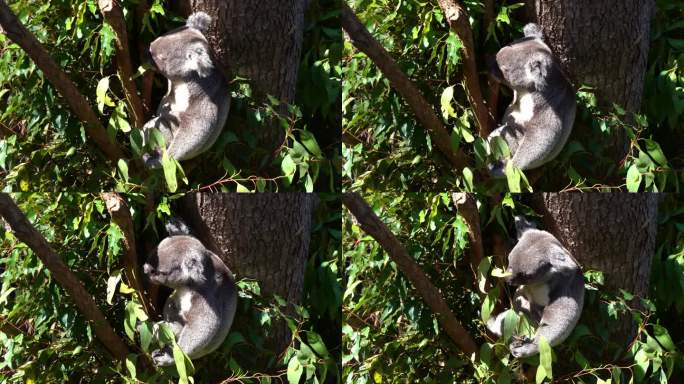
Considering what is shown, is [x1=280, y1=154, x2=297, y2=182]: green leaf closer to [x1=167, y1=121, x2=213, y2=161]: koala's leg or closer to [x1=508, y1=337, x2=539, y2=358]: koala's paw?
[x1=167, y1=121, x2=213, y2=161]: koala's leg

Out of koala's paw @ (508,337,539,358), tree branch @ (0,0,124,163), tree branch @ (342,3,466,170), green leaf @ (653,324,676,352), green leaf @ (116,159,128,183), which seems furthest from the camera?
green leaf @ (653,324,676,352)

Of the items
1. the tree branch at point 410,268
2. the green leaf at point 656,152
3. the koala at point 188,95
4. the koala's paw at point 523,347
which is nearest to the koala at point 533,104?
the green leaf at point 656,152

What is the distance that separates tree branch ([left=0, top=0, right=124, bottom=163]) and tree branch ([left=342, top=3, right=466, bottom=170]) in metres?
0.74

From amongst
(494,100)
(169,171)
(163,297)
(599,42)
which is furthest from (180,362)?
(599,42)

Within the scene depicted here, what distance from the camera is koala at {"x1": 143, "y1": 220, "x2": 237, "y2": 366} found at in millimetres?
2586

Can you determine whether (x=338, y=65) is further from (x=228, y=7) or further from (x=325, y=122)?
(x=228, y=7)

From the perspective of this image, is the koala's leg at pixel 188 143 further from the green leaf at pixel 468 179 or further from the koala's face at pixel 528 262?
the koala's face at pixel 528 262

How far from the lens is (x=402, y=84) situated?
245cm

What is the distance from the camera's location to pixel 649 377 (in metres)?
2.82

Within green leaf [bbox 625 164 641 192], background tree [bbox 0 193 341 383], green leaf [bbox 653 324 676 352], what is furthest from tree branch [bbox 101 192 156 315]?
green leaf [bbox 653 324 676 352]

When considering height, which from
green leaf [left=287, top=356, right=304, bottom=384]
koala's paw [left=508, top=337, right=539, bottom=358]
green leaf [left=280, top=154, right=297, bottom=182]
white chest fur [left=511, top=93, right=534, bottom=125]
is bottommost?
koala's paw [left=508, top=337, right=539, bottom=358]

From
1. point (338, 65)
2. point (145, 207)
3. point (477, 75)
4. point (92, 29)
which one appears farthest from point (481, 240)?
point (92, 29)

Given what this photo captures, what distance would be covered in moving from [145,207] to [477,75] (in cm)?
103

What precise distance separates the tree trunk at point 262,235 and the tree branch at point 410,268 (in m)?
0.28
